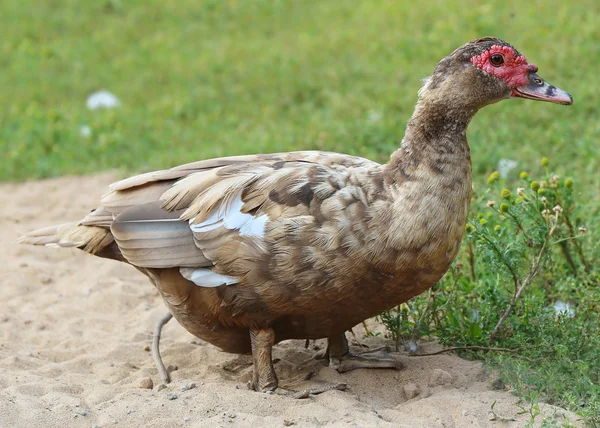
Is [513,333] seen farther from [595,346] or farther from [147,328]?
[147,328]

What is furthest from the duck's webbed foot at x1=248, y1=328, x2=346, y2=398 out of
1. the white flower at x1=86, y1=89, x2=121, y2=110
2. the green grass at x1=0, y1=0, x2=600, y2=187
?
the white flower at x1=86, y1=89, x2=121, y2=110

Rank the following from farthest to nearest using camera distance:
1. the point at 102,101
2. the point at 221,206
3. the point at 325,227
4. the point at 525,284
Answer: the point at 102,101 → the point at 525,284 → the point at 221,206 → the point at 325,227

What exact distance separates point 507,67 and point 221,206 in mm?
1372

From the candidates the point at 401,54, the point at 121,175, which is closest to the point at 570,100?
the point at 121,175

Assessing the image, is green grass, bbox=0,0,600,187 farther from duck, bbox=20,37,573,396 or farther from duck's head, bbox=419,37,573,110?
duck, bbox=20,37,573,396

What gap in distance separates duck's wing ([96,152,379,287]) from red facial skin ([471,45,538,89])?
0.65m

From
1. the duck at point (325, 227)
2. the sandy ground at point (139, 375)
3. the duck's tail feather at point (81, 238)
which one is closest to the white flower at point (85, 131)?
the sandy ground at point (139, 375)

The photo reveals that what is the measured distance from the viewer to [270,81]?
8938mm

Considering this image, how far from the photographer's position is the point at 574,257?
4996mm

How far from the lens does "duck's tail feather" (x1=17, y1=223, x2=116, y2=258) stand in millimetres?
4473

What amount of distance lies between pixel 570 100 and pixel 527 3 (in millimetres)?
5917

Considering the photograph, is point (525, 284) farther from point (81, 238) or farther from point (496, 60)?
point (81, 238)

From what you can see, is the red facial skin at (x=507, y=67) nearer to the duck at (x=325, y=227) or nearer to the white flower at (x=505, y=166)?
the duck at (x=325, y=227)

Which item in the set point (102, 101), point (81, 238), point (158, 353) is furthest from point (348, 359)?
point (102, 101)
